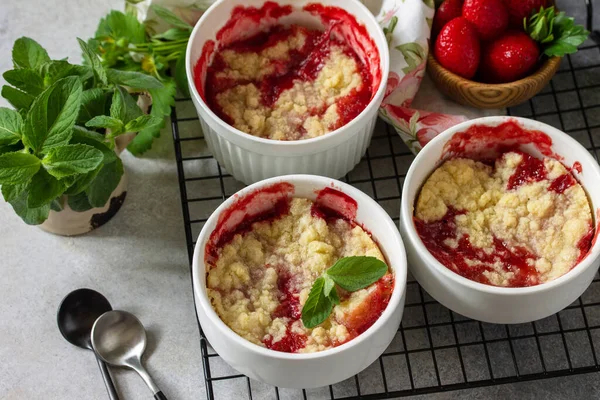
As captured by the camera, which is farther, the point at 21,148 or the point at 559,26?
the point at 559,26

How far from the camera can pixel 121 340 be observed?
6.98 feet

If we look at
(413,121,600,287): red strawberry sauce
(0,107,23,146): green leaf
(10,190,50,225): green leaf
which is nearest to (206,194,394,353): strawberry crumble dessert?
(413,121,600,287): red strawberry sauce

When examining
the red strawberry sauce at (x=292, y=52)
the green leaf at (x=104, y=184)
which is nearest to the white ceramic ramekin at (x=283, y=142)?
the red strawberry sauce at (x=292, y=52)

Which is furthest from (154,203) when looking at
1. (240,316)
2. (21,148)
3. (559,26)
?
(559,26)

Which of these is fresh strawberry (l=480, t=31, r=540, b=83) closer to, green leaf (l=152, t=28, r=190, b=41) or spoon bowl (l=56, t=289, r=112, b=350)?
green leaf (l=152, t=28, r=190, b=41)

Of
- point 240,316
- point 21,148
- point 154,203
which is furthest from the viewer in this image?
point 154,203

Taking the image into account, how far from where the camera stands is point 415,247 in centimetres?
191

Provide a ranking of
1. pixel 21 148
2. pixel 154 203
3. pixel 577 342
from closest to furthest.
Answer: pixel 21 148
pixel 577 342
pixel 154 203

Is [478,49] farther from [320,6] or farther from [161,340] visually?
[161,340]

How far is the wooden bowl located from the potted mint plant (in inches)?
26.7

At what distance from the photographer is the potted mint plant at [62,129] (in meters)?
1.85

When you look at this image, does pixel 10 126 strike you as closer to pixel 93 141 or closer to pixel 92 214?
pixel 93 141

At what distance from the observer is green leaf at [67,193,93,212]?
2.06 metres

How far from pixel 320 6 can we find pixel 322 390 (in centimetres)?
92
